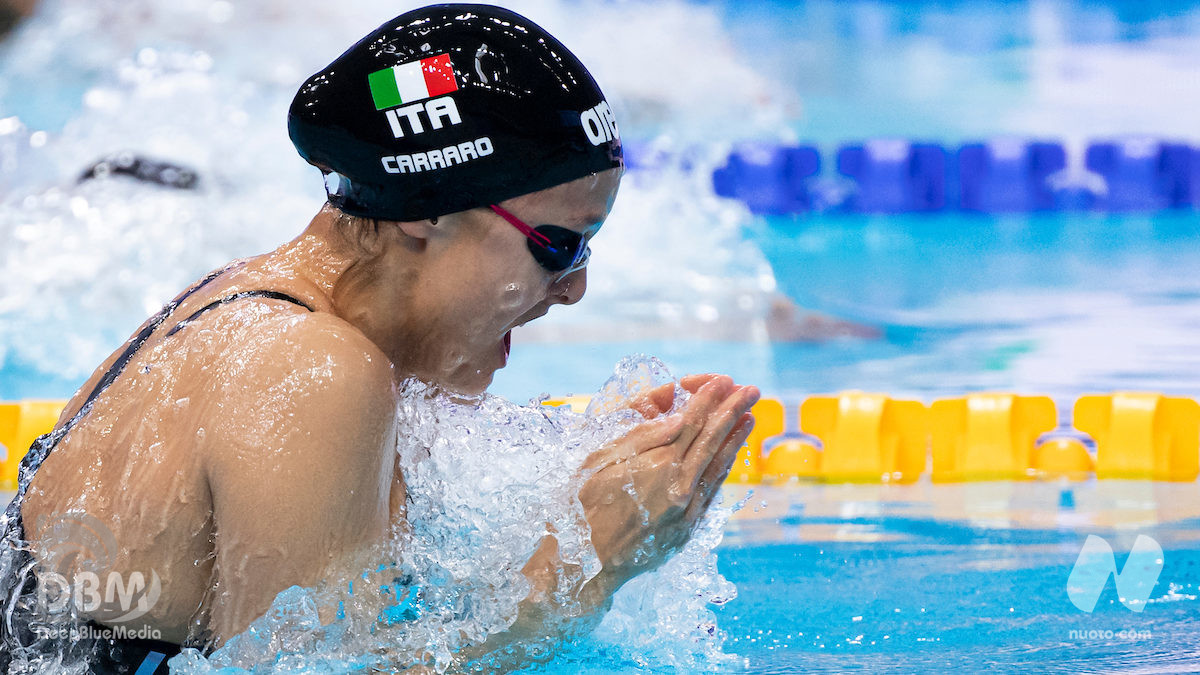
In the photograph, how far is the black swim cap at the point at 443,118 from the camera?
5.26 feet

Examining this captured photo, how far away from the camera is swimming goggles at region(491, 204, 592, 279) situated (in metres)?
1.63

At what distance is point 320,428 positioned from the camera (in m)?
1.40

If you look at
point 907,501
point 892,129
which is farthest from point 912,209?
point 907,501

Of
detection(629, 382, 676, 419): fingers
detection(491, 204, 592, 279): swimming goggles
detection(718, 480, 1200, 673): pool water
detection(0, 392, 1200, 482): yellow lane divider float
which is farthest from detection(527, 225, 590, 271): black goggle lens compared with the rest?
detection(0, 392, 1200, 482): yellow lane divider float

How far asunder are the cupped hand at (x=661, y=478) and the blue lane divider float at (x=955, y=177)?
9131mm

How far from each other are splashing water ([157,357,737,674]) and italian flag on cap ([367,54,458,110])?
42 cm

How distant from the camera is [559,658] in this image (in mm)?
1793

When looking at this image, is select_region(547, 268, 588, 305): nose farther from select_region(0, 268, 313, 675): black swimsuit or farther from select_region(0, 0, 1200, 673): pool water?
select_region(0, 0, 1200, 673): pool water

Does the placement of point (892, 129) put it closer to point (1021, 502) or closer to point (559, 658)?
point (1021, 502)

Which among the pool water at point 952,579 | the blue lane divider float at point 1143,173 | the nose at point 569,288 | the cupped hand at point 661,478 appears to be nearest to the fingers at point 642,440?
the cupped hand at point 661,478

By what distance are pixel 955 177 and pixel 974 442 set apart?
7.14 metres

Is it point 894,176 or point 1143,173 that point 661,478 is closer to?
point 894,176

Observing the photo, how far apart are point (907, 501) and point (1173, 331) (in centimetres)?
331

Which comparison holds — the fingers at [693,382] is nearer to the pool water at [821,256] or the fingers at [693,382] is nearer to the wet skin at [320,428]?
the wet skin at [320,428]
